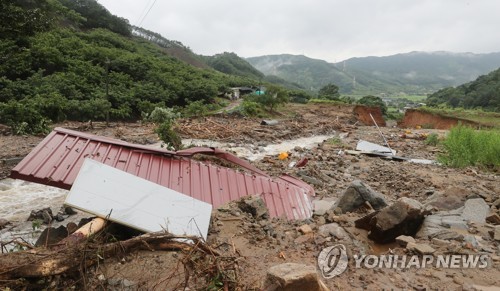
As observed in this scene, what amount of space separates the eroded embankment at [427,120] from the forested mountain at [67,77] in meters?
16.4

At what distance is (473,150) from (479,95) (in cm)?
3341

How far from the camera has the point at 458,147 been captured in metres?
8.51

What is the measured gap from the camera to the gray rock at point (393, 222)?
118 inches

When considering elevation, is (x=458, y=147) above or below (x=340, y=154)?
above

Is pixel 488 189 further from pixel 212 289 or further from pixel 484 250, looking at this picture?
pixel 212 289

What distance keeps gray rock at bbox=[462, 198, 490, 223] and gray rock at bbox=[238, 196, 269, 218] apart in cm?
235

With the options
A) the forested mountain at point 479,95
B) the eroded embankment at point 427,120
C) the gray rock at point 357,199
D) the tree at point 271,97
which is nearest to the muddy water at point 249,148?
the gray rock at point 357,199

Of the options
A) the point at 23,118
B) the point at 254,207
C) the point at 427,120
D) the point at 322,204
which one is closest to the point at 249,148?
the point at 322,204

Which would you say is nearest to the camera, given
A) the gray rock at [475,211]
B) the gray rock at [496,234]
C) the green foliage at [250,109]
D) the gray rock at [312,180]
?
the gray rock at [496,234]

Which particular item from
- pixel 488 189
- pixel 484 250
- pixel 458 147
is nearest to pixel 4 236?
pixel 484 250

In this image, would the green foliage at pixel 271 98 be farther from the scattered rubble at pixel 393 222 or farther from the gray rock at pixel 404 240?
the gray rock at pixel 404 240

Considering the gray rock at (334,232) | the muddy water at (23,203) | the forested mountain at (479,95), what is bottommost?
the muddy water at (23,203)

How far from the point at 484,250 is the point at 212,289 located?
2.38 meters

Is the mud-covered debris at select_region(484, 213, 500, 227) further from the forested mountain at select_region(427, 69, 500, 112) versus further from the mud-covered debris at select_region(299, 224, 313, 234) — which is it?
the forested mountain at select_region(427, 69, 500, 112)
